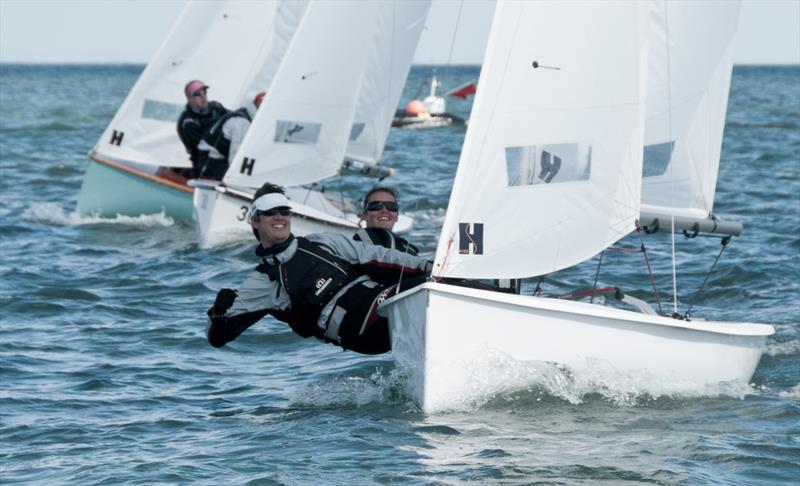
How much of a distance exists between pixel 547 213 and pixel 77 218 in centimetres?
993

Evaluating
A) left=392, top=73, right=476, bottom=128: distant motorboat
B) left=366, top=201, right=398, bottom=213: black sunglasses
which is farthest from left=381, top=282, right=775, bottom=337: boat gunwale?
left=392, top=73, right=476, bottom=128: distant motorboat

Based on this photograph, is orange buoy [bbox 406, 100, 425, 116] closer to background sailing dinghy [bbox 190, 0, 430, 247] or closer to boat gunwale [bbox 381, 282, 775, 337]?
background sailing dinghy [bbox 190, 0, 430, 247]

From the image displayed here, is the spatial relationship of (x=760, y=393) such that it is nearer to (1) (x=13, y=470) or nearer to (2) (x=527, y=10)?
(2) (x=527, y=10)

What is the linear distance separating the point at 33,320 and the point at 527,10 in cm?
497

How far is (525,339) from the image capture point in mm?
6762

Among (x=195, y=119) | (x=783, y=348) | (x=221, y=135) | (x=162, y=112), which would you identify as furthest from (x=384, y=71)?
(x=783, y=348)

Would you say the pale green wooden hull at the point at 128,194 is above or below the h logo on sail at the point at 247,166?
below

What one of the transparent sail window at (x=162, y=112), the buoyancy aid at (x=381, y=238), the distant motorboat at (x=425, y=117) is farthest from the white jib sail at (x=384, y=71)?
the distant motorboat at (x=425, y=117)

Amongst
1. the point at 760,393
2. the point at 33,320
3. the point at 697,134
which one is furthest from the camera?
the point at 33,320

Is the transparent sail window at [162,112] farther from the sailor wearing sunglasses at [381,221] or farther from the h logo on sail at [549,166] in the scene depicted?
the h logo on sail at [549,166]

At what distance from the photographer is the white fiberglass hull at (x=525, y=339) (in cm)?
658

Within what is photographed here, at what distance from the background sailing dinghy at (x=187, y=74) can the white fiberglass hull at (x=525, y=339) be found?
31.4 feet

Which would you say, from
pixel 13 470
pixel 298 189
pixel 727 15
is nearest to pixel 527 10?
pixel 727 15

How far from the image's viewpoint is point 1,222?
50.9ft
